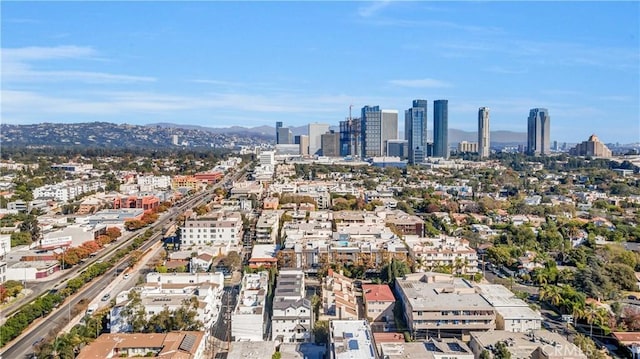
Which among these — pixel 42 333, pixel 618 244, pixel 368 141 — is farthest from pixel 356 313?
pixel 368 141

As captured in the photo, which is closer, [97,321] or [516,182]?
[97,321]

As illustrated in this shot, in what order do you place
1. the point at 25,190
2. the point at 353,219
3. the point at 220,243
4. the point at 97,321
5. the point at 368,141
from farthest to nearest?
the point at 368,141 < the point at 25,190 < the point at 353,219 < the point at 220,243 < the point at 97,321

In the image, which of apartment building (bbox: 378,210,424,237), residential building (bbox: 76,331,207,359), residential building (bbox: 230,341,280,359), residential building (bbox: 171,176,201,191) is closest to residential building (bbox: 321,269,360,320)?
residential building (bbox: 230,341,280,359)

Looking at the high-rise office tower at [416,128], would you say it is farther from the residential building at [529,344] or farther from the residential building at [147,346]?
the residential building at [147,346]

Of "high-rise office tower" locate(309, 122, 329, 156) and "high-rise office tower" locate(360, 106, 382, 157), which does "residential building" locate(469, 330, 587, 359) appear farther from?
"high-rise office tower" locate(309, 122, 329, 156)

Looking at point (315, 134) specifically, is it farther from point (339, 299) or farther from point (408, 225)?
point (339, 299)

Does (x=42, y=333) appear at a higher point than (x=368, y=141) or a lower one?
lower

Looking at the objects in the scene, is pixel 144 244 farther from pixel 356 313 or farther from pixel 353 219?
pixel 356 313
